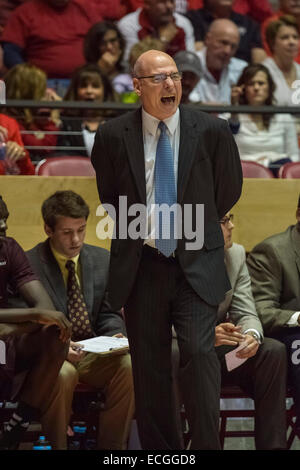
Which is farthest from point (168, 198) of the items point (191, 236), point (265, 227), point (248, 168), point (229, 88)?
point (229, 88)

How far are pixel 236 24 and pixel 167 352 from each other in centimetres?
466

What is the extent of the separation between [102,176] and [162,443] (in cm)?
99

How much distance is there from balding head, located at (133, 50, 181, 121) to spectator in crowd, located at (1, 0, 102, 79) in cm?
345

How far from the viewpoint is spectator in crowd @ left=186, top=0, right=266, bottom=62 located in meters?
7.05

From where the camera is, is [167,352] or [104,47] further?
[104,47]

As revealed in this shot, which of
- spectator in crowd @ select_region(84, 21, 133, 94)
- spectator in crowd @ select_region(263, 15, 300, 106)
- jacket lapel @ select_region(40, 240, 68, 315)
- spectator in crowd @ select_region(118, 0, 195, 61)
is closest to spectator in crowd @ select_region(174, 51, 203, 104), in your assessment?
spectator in crowd @ select_region(84, 21, 133, 94)

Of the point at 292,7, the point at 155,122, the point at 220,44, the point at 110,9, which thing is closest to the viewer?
the point at 155,122

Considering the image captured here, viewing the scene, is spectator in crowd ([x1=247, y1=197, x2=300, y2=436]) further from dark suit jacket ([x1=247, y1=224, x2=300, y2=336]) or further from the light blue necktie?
the light blue necktie

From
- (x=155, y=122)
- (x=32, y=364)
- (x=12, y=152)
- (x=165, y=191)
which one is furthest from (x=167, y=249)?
(x=12, y=152)

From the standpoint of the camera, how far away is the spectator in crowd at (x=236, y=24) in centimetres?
705

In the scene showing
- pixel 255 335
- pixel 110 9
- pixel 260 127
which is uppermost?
pixel 110 9

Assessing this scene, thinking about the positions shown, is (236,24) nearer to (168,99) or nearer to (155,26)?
(155,26)

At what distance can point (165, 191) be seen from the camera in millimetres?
3037
